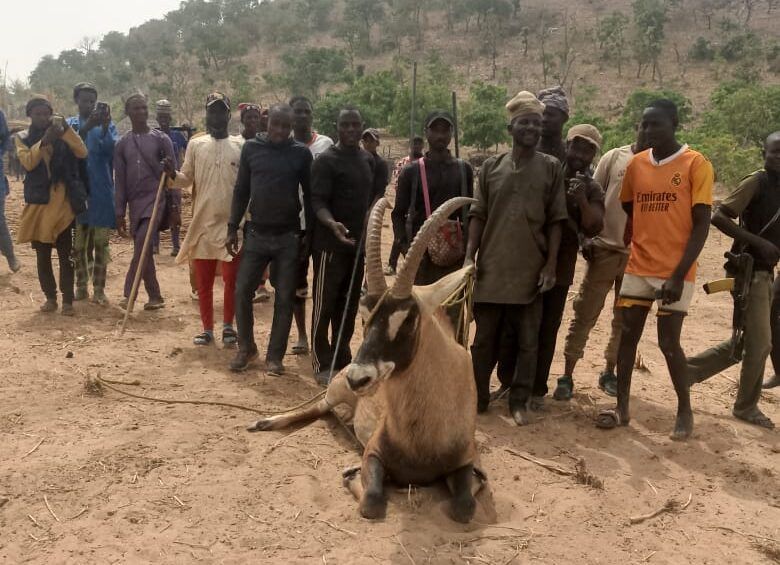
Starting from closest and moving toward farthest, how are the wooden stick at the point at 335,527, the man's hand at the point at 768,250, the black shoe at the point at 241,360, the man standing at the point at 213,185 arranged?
the wooden stick at the point at 335,527
the man's hand at the point at 768,250
the black shoe at the point at 241,360
the man standing at the point at 213,185

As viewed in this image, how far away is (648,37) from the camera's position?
41969 millimetres

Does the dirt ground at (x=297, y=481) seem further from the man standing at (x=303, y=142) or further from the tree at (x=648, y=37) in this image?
the tree at (x=648, y=37)

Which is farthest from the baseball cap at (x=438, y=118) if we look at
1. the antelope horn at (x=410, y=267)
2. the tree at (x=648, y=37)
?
the tree at (x=648, y=37)

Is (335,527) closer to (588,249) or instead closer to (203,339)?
(588,249)

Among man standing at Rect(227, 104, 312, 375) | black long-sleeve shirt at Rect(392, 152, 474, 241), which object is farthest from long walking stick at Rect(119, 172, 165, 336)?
black long-sleeve shirt at Rect(392, 152, 474, 241)

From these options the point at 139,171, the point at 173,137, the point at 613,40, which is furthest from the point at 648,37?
the point at 139,171

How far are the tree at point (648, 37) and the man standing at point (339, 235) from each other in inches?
1566

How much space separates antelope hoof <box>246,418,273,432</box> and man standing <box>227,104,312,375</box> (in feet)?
3.20

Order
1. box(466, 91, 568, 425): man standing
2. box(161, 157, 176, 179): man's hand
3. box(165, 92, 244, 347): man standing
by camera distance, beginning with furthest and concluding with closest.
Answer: box(161, 157, 176, 179): man's hand, box(165, 92, 244, 347): man standing, box(466, 91, 568, 425): man standing

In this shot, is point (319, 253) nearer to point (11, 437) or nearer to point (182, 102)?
point (11, 437)

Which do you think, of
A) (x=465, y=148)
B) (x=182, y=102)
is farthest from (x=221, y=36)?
(x=465, y=148)

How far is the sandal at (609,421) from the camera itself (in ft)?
16.1

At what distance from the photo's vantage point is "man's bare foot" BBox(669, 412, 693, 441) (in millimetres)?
4738

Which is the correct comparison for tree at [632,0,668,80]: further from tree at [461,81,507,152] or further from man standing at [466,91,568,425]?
man standing at [466,91,568,425]
